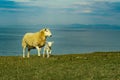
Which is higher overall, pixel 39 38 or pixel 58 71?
pixel 39 38

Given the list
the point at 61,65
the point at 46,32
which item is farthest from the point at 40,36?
the point at 61,65

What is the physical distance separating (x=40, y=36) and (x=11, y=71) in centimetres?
1314

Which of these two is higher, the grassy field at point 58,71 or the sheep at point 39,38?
the sheep at point 39,38

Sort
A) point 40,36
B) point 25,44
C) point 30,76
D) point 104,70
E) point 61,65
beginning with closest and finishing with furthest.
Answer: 1. point 30,76
2. point 104,70
3. point 61,65
4. point 40,36
5. point 25,44

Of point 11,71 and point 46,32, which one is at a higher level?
point 46,32

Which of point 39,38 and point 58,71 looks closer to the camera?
point 58,71

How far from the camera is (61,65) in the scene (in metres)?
28.8

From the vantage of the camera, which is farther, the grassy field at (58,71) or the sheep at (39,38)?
the sheep at (39,38)

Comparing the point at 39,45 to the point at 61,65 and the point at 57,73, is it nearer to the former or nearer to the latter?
the point at 61,65

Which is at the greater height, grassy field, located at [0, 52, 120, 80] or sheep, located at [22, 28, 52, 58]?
sheep, located at [22, 28, 52, 58]

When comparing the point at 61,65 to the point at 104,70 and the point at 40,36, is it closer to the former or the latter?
the point at 104,70

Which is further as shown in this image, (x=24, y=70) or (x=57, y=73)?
(x=24, y=70)

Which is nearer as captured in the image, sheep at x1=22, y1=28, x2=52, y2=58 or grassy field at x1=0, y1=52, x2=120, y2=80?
grassy field at x1=0, y1=52, x2=120, y2=80

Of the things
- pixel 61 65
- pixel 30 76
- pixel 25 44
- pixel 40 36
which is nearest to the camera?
pixel 30 76
